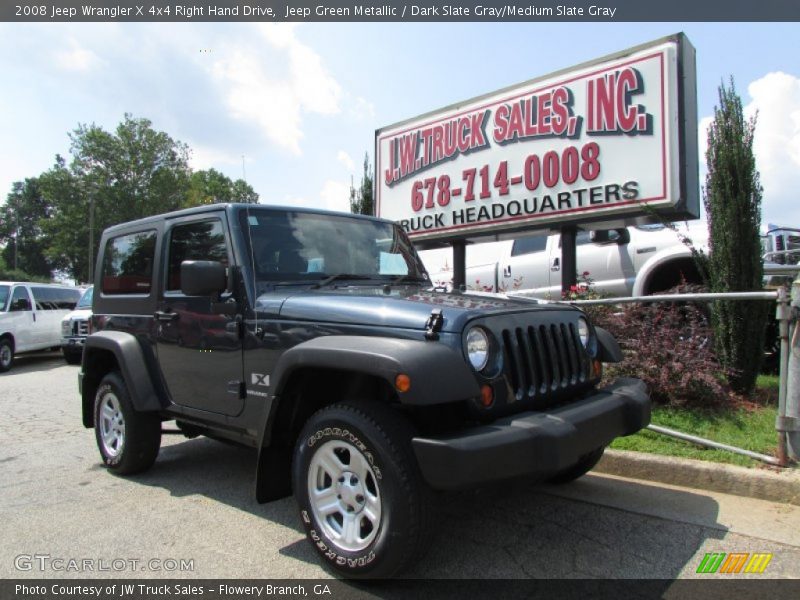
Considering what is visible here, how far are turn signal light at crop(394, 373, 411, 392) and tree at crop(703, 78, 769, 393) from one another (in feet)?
13.7

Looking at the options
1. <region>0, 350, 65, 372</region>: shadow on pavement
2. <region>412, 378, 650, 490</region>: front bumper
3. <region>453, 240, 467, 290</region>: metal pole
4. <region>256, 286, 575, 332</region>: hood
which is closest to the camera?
<region>412, 378, 650, 490</region>: front bumper

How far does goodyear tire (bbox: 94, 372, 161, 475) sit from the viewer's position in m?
4.39

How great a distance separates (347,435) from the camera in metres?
2.75

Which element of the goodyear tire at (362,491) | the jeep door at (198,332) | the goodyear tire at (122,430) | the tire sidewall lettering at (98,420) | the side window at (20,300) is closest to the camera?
the goodyear tire at (362,491)

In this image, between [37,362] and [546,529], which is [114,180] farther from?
[546,529]

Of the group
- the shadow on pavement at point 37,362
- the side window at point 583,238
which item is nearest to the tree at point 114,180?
the shadow on pavement at point 37,362

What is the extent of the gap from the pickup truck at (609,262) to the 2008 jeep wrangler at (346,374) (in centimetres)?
313

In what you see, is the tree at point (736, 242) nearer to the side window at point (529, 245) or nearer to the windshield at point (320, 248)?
the windshield at point (320, 248)

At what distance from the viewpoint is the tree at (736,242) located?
5.40m

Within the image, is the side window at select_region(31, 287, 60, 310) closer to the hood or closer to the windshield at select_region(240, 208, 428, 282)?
the windshield at select_region(240, 208, 428, 282)

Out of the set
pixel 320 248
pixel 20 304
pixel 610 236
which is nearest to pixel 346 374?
pixel 320 248

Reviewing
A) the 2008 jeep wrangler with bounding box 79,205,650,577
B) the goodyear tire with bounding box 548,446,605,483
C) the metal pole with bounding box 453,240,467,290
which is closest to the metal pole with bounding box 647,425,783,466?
the goodyear tire with bounding box 548,446,605,483

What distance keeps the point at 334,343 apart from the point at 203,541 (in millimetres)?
1493

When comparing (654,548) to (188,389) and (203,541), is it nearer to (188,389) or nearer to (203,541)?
(203,541)
